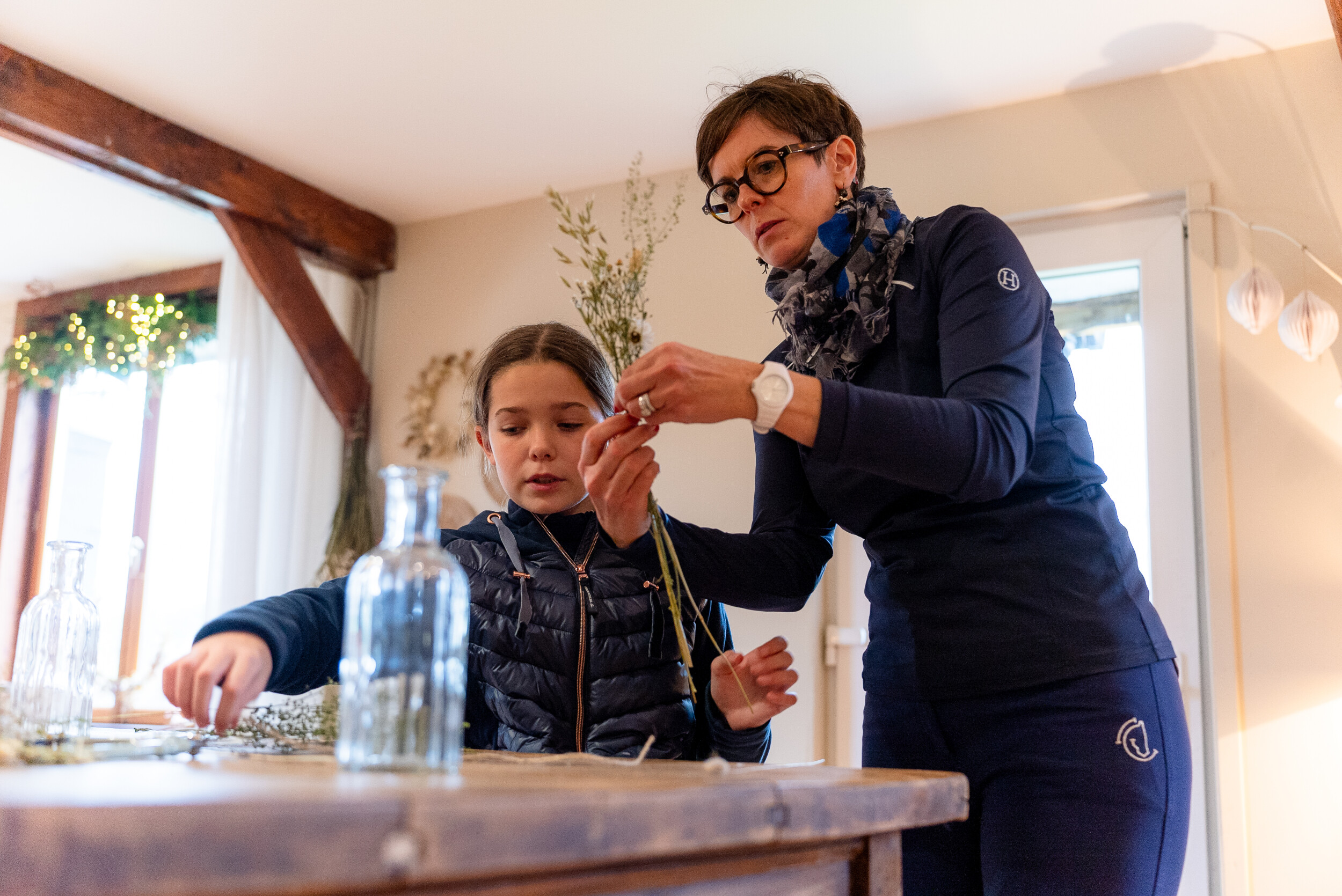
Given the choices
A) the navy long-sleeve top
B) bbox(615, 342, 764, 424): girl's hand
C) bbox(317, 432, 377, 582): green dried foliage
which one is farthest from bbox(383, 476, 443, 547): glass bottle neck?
bbox(317, 432, 377, 582): green dried foliage

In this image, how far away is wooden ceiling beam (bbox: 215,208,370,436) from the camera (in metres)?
3.83

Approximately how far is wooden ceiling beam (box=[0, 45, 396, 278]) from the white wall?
1014 millimetres

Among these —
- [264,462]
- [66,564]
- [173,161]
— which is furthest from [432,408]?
[66,564]

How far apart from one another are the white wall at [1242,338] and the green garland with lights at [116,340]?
1437 millimetres

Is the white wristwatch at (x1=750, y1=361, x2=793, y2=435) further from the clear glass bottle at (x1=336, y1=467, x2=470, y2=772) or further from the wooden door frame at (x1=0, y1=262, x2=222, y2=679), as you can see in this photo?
the wooden door frame at (x1=0, y1=262, x2=222, y2=679)

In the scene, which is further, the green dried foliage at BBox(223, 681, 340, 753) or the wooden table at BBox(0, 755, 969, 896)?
the green dried foliage at BBox(223, 681, 340, 753)

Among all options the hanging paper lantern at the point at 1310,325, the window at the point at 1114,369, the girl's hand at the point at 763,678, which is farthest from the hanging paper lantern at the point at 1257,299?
the girl's hand at the point at 763,678

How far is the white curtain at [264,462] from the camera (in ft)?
12.4

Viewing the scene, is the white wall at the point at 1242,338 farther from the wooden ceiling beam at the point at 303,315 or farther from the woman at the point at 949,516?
the woman at the point at 949,516

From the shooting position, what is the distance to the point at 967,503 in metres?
1.15

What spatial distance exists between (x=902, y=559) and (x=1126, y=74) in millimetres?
2402

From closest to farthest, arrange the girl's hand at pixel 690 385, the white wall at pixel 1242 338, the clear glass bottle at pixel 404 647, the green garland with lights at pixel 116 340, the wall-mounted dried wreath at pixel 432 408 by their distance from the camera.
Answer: the clear glass bottle at pixel 404 647, the girl's hand at pixel 690 385, the white wall at pixel 1242 338, the wall-mounted dried wreath at pixel 432 408, the green garland with lights at pixel 116 340

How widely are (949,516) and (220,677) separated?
2.42ft

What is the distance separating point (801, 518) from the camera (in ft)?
4.58
